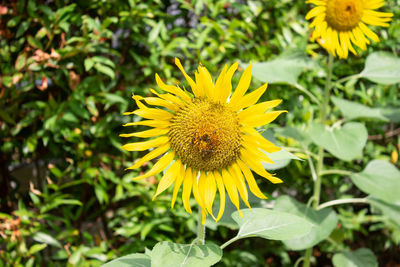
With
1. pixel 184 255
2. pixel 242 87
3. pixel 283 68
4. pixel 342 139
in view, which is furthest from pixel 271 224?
pixel 283 68

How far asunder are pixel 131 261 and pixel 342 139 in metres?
1.18

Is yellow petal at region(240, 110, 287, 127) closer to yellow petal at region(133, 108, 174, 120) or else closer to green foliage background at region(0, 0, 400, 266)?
yellow petal at region(133, 108, 174, 120)

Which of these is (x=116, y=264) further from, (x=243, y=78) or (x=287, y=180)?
(x=287, y=180)

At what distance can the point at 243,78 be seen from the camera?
947 mm

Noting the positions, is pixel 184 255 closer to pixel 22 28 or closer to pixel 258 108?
pixel 258 108

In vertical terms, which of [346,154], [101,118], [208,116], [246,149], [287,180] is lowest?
[287,180]

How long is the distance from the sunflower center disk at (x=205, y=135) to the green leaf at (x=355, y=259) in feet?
4.41

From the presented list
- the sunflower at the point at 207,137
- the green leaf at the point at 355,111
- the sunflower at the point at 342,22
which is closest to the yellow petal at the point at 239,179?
the sunflower at the point at 207,137

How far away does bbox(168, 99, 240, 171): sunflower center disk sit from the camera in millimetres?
985

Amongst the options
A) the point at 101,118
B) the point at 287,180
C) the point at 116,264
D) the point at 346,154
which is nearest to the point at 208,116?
the point at 116,264

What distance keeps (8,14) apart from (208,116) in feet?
4.83

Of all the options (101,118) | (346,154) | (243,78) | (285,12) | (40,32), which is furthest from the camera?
(285,12)

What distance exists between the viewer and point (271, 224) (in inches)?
45.3

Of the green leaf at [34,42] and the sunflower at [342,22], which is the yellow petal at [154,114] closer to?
the sunflower at [342,22]
